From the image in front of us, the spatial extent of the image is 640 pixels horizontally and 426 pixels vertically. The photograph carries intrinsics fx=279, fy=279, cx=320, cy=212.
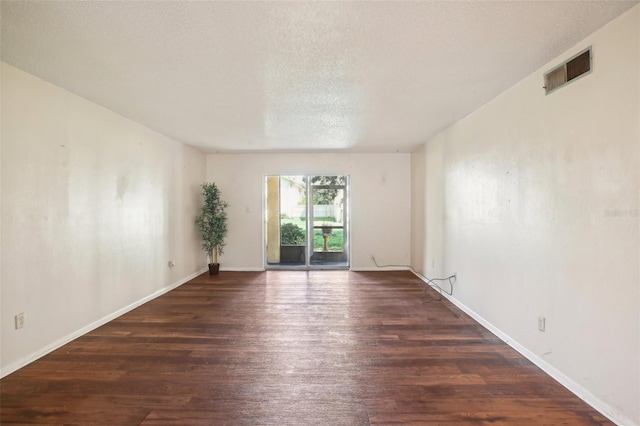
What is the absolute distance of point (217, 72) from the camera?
2.29 meters

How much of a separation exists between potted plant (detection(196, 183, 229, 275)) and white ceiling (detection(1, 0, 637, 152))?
2308 mm

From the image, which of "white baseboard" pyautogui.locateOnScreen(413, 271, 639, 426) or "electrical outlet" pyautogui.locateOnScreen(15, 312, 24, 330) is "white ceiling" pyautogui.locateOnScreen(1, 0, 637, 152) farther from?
"white baseboard" pyautogui.locateOnScreen(413, 271, 639, 426)

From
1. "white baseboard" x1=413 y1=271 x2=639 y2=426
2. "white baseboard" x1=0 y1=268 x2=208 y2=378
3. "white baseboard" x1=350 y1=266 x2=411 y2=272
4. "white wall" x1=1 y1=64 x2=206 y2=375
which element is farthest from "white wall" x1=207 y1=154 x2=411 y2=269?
"white baseboard" x1=413 y1=271 x2=639 y2=426

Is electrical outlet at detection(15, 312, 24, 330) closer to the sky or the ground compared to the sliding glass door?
closer to the ground

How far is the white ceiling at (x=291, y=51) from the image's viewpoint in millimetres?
1595

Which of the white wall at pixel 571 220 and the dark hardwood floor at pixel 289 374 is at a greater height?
the white wall at pixel 571 220

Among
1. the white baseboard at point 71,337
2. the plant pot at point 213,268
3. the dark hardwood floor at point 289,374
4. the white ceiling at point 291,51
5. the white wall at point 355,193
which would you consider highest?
the white ceiling at point 291,51

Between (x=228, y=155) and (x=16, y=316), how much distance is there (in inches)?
166

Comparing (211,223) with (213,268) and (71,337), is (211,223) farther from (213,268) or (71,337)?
(71,337)

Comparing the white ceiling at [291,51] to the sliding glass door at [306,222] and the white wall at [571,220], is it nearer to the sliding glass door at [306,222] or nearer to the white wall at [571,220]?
the white wall at [571,220]

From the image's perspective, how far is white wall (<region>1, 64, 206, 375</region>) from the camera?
2.24 meters

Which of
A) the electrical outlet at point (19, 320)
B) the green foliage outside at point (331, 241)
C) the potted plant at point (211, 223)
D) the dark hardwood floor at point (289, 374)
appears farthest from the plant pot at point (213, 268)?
the electrical outlet at point (19, 320)

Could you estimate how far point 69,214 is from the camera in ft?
8.95

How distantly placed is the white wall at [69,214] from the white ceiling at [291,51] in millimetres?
303
